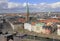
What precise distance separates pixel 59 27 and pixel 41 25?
110cm

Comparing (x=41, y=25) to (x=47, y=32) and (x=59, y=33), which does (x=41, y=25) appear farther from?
(x=59, y=33)

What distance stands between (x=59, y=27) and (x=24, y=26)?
8.08ft

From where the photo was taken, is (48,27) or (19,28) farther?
(19,28)

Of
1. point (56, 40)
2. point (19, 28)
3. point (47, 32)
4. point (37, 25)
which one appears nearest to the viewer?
point (56, 40)

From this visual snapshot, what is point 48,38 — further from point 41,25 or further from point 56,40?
point 41,25

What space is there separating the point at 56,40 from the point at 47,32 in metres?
1.15

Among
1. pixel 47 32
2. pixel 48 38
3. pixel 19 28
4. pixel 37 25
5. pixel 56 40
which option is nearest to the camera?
pixel 56 40

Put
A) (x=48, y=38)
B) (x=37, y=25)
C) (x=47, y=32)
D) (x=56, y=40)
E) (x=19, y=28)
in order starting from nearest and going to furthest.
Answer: (x=56, y=40), (x=48, y=38), (x=47, y=32), (x=37, y=25), (x=19, y=28)

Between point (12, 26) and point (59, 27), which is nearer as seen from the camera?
point (59, 27)

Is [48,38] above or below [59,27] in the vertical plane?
below

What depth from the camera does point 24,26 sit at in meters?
8.41

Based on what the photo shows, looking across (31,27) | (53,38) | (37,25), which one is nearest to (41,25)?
(37,25)

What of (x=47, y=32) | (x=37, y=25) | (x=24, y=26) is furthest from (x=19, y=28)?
(x=47, y=32)

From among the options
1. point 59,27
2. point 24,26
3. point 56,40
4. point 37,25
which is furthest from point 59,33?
point 24,26
